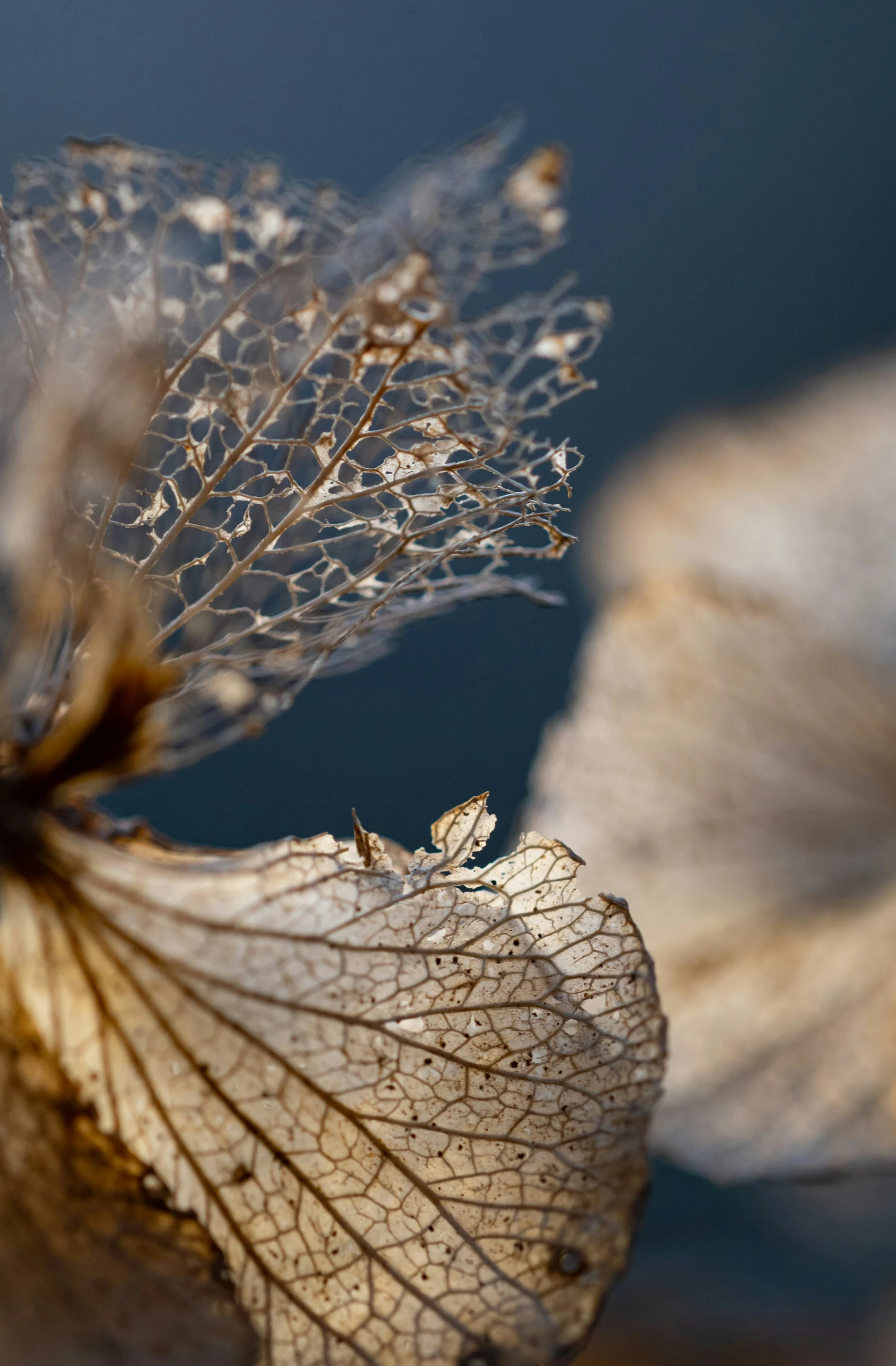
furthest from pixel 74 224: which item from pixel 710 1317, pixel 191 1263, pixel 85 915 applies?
pixel 710 1317

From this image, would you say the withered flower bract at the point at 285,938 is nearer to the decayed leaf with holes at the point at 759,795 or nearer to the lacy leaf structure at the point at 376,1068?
the lacy leaf structure at the point at 376,1068

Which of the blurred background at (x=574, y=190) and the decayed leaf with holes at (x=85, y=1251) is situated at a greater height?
the blurred background at (x=574, y=190)

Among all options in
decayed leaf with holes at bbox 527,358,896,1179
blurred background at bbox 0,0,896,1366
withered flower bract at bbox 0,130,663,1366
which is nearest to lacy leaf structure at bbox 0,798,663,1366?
withered flower bract at bbox 0,130,663,1366

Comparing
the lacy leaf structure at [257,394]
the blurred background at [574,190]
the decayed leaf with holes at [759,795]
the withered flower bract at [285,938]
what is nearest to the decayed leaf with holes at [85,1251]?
the withered flower bract at [285,938]

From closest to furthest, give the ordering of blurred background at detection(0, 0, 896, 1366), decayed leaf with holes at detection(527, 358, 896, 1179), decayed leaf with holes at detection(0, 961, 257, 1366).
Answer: decayed leaf with holes at detection(0, 961, 257, 1366) → decayed leaf with holes at detection(527, 358, 896, 1179) → blurred background at detection(0, 0, 896, 1366)

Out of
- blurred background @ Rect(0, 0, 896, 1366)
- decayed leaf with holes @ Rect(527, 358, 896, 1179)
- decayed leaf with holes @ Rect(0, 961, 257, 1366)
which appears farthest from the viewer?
blurred background @ Rect(0, 0, 896, 1366)

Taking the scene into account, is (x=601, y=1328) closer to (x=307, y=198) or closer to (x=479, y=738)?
(x=479, y=738)

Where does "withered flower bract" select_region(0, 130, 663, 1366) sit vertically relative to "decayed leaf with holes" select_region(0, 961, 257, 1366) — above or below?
above

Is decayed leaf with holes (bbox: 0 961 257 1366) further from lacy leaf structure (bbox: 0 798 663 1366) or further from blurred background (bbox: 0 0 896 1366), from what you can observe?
blurred background (bbox: 0 0 896 1366)
